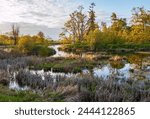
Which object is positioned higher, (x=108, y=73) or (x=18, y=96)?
(x=18, y=96)

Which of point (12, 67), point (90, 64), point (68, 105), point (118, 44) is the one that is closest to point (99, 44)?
point (118, 44)

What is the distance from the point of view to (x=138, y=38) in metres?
66.1

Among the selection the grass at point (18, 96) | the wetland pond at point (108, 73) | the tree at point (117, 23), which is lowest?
the wetland pond at point (108, 73)

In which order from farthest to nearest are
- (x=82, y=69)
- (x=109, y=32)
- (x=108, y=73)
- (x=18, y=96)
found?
(x=109, y=32) → (x=82, y=69) → (x=108, y=73) → (x=18, y=96)

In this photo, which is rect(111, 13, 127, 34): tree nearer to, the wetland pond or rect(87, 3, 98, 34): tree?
rect(87, 3, 98, 34): tree

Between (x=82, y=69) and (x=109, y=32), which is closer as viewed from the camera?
(x=82, y=69)

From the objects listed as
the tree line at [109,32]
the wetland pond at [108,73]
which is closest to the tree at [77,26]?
the tree line at [109,32]

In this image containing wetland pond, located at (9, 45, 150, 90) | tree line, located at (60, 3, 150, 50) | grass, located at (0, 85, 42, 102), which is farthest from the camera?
tree line, located at (60, 3, 150, 50)

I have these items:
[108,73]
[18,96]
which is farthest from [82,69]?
[18,96]

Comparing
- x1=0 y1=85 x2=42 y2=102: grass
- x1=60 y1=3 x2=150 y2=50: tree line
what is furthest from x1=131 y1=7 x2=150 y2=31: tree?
x1=0 y1=85 x2=42 y2=102: grass

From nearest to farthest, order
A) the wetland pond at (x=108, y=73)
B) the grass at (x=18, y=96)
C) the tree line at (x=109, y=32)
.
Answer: the grass at (x=18, y=96)
the wetland pond at (x=108, y=73)
the tree line at (x=109, y=32)

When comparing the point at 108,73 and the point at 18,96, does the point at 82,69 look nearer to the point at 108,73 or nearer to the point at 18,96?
the point at 108,73

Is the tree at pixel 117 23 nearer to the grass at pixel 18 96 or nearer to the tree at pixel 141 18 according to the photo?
the tree at pixel 141 18

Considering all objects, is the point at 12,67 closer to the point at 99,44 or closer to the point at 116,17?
the point at 99,44
